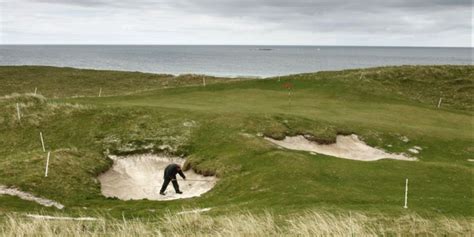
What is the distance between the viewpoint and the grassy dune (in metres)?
19.6

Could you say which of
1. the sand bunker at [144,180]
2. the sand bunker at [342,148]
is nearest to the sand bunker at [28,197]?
the sand bunker at [144,180]

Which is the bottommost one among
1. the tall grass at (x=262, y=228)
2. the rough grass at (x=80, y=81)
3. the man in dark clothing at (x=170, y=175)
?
the man in dark clothing at (x=170, y=175)

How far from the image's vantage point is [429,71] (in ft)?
211

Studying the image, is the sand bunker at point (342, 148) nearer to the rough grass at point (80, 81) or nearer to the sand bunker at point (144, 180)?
the sand bunker at point (144, 180)

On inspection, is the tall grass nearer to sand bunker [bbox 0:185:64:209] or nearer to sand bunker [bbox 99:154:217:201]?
sand bunker [bbox 0:185:64:209]

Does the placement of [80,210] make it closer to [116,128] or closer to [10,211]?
[10,211]

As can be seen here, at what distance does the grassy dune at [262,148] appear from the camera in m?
19.6

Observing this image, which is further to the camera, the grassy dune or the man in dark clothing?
the man in dark clothing

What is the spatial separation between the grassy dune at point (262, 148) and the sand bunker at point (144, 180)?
63cm

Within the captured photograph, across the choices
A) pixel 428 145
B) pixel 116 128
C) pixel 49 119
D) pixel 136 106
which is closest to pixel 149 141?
pixel 116 128

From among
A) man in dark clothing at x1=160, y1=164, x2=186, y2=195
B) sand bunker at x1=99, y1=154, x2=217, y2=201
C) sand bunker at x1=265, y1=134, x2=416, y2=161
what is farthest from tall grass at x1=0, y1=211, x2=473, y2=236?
sand bunker at x1=265, y1=134, x2=416, y2=161

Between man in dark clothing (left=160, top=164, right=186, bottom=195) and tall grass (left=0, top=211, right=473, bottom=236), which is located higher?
tall grass (left=0, top=211, right=473, bottom=236)

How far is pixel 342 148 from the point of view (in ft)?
106

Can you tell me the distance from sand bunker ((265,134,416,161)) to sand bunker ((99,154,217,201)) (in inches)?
273
